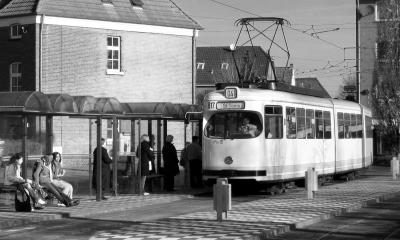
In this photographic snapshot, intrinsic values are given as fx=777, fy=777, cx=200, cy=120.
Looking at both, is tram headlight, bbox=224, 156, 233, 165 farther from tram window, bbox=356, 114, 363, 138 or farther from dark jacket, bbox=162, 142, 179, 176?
tram window, bbox=356, 114, 363, 138

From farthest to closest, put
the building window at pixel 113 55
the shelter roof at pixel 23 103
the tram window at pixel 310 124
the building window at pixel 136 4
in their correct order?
1. the building window at pixel 136 4
2. the building window at pixel 113 55
3. the tram window at pixel 310 124
4. the shelter roof at pixel 23 103

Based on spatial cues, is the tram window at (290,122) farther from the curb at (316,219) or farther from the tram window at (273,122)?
the curb at (316,219)

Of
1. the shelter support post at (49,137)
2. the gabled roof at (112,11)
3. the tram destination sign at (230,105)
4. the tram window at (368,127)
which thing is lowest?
the shelter support post at (49,137)

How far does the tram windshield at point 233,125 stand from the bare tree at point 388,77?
29418 millimetres

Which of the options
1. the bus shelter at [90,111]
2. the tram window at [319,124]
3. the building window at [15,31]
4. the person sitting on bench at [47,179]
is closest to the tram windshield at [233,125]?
the bus shelter at [90,111]

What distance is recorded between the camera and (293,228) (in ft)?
49.3

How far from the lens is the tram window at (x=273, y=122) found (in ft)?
75.9

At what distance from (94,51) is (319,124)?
17929mm

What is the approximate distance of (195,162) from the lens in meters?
26.3

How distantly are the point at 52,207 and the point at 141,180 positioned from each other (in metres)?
4.39

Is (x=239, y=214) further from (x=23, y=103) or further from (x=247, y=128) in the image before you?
(x=247, y=128)

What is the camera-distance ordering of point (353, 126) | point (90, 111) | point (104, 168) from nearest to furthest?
point (90, 111)
point (104, 168)
point (353, 126)

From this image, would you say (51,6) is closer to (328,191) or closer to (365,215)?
(328,191)

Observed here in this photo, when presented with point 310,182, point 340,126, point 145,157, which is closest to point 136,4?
point 340,126
